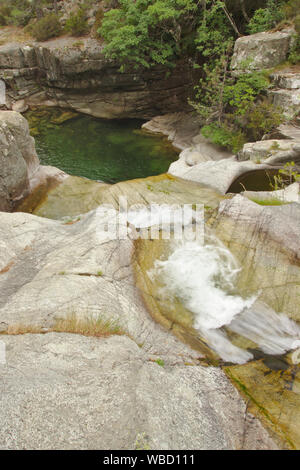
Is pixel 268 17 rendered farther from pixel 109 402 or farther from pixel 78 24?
pixel 109 402

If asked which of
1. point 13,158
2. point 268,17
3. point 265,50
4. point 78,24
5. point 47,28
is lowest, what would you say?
point 13,158

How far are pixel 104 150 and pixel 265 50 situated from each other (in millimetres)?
11661

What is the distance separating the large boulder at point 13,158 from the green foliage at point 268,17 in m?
14.9

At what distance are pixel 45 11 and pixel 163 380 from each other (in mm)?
36570

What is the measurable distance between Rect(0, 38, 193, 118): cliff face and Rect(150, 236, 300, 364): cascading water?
63.9ft

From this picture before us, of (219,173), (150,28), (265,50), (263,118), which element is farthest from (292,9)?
(219,173)

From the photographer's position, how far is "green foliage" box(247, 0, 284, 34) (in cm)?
1653

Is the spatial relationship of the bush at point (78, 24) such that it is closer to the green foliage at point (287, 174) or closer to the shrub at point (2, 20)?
the shrub at point (2, 20)

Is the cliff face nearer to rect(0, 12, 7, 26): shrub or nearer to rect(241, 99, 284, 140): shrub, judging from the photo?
rect(0, 12, 7, 26): shrub

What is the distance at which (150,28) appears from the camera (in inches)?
779

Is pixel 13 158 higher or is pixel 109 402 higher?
pixel 13 158

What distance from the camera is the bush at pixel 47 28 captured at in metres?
26.0

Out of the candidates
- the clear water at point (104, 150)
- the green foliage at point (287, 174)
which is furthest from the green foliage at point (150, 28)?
the green foliage at point (287, 174)

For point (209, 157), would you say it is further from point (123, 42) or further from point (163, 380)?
point (163, 380)
